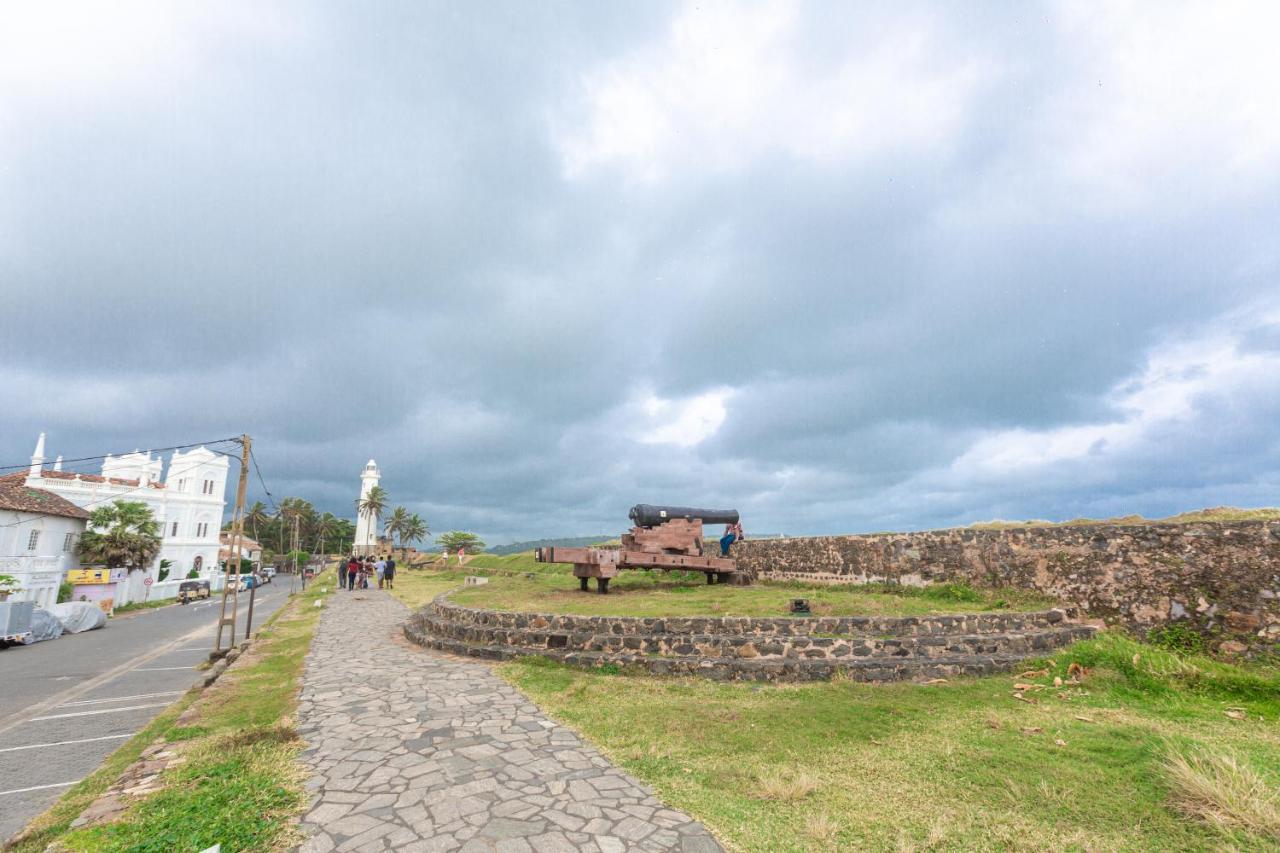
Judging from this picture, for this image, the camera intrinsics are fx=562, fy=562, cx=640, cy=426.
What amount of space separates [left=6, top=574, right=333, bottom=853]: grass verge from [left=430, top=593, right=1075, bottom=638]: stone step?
15.2ft

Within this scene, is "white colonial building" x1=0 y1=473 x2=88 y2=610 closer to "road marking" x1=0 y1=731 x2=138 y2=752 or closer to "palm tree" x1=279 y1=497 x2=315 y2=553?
"road marking" x1=0 y1=731 x2=138 y2=752

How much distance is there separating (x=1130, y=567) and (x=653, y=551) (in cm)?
937

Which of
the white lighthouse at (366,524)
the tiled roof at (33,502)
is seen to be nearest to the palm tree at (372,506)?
the white lighthouse at (366,524)

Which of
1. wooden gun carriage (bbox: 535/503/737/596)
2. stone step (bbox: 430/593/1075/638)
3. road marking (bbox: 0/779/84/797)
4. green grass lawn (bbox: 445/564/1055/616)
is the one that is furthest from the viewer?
wooden gun carriage (bbox: 535/503/737/596)

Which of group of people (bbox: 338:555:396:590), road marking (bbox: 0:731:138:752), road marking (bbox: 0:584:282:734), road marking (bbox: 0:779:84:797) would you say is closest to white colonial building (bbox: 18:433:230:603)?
group of people (bbox: 338:555:396:590)

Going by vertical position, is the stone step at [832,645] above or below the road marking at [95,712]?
above

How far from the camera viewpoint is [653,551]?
47.6ft

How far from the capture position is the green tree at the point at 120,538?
127ft

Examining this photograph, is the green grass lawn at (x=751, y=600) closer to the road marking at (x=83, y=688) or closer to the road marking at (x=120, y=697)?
the road marking at (x=120, y=697)

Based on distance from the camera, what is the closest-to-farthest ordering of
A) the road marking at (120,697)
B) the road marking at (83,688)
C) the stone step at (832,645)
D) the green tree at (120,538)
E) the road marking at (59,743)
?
the road marking at (59,743) < the stone step at (832,645) < the road marking at (83,688) < the road marking at (120,697) < the green tree at (120,538)

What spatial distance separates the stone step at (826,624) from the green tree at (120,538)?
46.0 meters

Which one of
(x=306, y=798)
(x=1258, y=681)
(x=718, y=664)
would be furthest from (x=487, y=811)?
(x=1258, y=681)

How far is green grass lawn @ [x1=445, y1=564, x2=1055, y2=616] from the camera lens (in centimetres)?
1011

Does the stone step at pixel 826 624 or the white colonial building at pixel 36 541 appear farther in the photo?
the white colonial building at pixel 36 541
